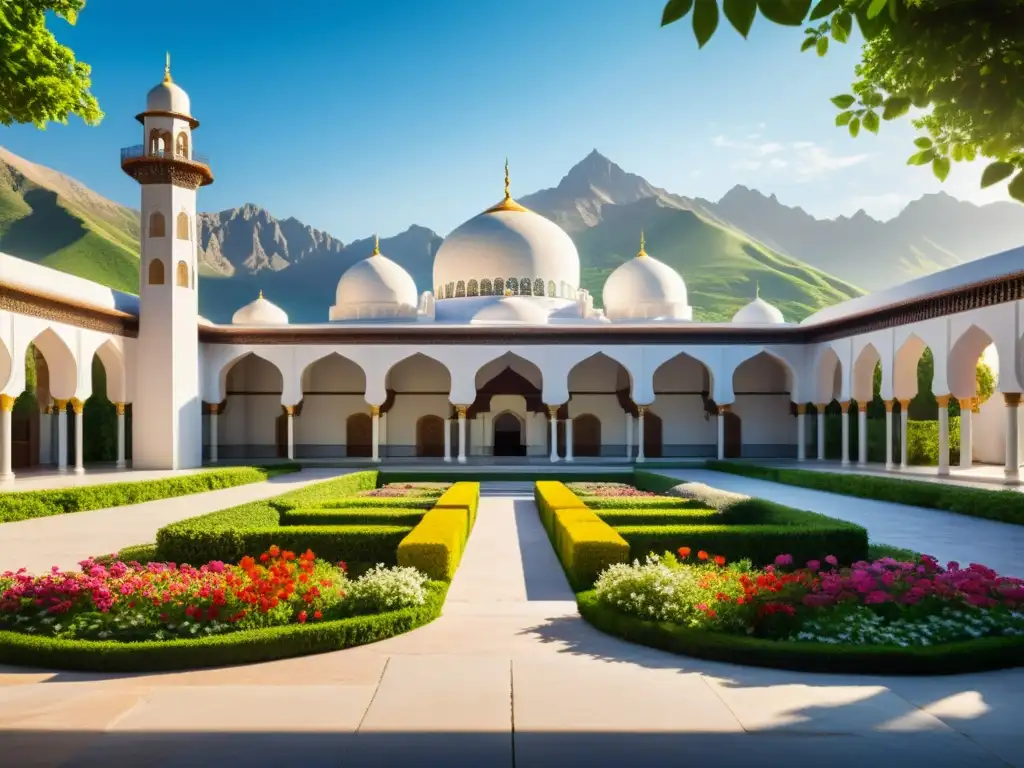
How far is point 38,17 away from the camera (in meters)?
7.95

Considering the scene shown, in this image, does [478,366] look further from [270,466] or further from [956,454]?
[956,454]

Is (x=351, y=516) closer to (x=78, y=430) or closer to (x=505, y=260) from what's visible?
(x=78, y=430)

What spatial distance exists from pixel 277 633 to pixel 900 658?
13.5ft

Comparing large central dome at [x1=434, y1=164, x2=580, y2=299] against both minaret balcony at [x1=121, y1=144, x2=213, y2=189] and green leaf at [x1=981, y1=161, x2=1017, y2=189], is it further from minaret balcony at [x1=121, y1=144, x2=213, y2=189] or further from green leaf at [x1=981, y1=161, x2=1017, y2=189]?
green leaf at [x1=981, y1=161, x2=1017, y2=189]

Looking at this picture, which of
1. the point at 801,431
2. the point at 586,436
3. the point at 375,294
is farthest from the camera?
the point at 375,294

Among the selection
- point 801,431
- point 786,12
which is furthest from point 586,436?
point 786,12

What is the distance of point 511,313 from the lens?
2922 centimetres

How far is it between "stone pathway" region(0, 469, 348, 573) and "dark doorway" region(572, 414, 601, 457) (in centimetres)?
1431

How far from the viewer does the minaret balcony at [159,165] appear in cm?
2416

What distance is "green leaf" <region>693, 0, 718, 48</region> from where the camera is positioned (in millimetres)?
2730

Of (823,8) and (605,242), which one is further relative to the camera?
(605,242)

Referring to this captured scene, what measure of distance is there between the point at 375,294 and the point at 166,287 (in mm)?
8481

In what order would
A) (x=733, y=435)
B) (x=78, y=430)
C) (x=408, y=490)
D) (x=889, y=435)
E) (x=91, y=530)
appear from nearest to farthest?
(x=91, y=530)
(x=408, y=490)
(x=889, y=435)
(x=78, y=430)
(x=733, y=435)

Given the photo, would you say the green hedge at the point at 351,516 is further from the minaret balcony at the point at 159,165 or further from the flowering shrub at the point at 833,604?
the minaret balcony at the point at 159,165
